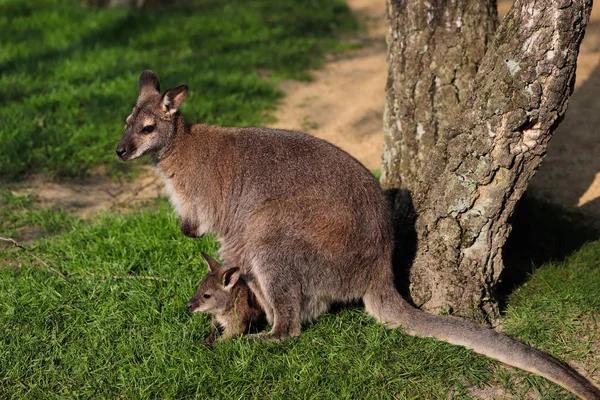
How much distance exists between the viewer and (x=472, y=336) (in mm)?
4402

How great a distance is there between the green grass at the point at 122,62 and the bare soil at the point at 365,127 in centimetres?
29

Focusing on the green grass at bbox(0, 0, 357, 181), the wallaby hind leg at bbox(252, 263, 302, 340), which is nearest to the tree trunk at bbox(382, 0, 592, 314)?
the wallaby hind leg at bbox(252, 263, 302, 340)

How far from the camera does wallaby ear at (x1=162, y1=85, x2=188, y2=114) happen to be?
523cm

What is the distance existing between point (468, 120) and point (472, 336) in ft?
4.36

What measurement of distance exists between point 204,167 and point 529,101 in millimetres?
2213

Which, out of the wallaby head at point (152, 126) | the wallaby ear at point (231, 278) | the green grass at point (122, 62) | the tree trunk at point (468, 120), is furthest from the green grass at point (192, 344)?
the green grass at point (122, 62)

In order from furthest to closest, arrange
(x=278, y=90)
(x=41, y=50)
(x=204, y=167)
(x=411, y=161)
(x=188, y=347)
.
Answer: (x=41, y=50), (x=278, y=90), (x=411, y=161), (x=204, y=167), (x=188, y=347)

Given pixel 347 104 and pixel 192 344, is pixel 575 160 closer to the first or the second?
pixel 347 104

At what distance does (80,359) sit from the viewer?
14.4 feet

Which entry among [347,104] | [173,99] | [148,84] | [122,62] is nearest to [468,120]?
[173,99]

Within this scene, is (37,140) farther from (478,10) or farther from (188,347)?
(478,10)

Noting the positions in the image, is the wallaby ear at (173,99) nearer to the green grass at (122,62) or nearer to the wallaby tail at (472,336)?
the wallaby tail at (472,336)

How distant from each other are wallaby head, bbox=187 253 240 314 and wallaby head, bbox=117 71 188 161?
3.65ft

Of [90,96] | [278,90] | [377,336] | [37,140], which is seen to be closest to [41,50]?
[90,96]
